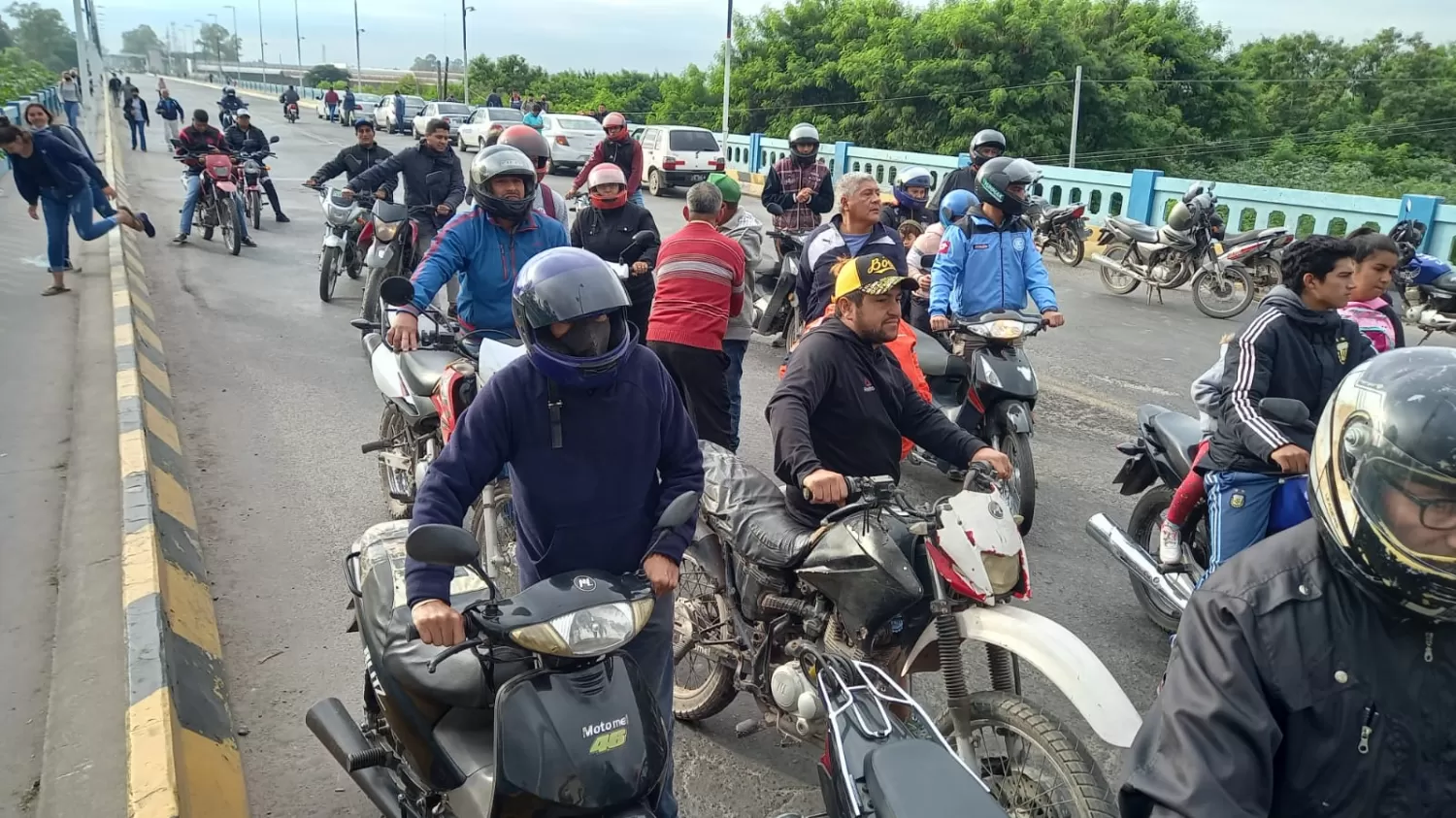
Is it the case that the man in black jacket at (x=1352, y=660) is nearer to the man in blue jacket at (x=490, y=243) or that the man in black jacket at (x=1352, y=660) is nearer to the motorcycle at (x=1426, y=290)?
the man in blue jacket at (x=490, y=243)

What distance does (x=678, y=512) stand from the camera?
9.00 ft

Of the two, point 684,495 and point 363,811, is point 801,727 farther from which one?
point 363,811

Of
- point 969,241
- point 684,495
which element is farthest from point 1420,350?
point 969,241

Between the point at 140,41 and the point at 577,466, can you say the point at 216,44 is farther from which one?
the point at 577,466

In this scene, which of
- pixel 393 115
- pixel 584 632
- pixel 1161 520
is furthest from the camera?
pixel 393 115

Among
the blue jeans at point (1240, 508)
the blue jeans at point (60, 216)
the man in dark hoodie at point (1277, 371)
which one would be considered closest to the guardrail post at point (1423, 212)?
the man in dark hoodie at point (1277, 371)

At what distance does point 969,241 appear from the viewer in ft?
20.0

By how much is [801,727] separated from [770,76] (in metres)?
35.4

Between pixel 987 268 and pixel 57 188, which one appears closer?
pixel 987 268

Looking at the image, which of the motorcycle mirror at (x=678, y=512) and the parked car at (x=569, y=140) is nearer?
the motorcycle mirror at (x=678, y=512)

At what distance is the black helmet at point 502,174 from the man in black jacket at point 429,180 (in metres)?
4.43

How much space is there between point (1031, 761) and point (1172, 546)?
1.95 metres

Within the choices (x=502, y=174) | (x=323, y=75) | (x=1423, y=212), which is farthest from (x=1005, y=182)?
(x=323, y=75)

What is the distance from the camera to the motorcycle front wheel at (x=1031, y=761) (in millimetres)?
2527
